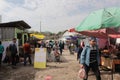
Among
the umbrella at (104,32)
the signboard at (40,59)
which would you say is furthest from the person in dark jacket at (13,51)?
the umbrella at (104,32)

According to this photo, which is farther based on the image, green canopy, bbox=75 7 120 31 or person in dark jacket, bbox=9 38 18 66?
person in dark jacket, bbox=9 38 18 66

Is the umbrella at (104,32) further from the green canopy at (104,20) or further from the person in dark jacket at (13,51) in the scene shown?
the person in dark jacket at (13,51)

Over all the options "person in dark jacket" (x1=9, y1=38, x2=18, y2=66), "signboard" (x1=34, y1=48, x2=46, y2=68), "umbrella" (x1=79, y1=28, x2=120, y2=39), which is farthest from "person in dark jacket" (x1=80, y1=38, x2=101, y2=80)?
"person in dark jacket" (x1=9, y1=38, x2=18, y2=66)

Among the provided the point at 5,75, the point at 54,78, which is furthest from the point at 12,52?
the point at 54,78

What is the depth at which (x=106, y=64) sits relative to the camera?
19.1 meters

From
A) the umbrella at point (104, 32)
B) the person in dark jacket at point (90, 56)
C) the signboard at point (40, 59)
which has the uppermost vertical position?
the umbrella at point (104, 32)

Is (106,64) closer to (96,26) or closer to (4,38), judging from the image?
(96,26)

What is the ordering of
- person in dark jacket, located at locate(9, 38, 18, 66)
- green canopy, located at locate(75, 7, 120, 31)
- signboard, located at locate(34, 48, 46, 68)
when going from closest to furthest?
green canopy, located at locate(75, 7, 120, 31) → signboard, located at locate(34, 48, 46, 68) → person in dark jacket, located at locate(9, 38, 18, 66)

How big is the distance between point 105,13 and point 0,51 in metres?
11.6

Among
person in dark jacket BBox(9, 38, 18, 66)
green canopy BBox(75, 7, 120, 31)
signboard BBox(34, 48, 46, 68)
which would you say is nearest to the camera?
green canopy BBox(75, 7, 120, 31)

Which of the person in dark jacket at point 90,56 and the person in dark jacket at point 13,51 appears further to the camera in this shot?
the person in dark jacket at point 13,51

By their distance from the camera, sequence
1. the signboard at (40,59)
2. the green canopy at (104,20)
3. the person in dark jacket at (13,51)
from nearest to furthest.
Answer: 1. the green canopy at (104,20)
2. the signboard at (40,59)
3. the person in dark jacket at (13,51)

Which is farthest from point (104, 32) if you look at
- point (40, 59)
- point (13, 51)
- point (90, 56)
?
point (13, 51)

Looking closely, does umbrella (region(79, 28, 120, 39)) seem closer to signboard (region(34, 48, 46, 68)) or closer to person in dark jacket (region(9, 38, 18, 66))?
signboard (region(34, 48, 46, 68))
